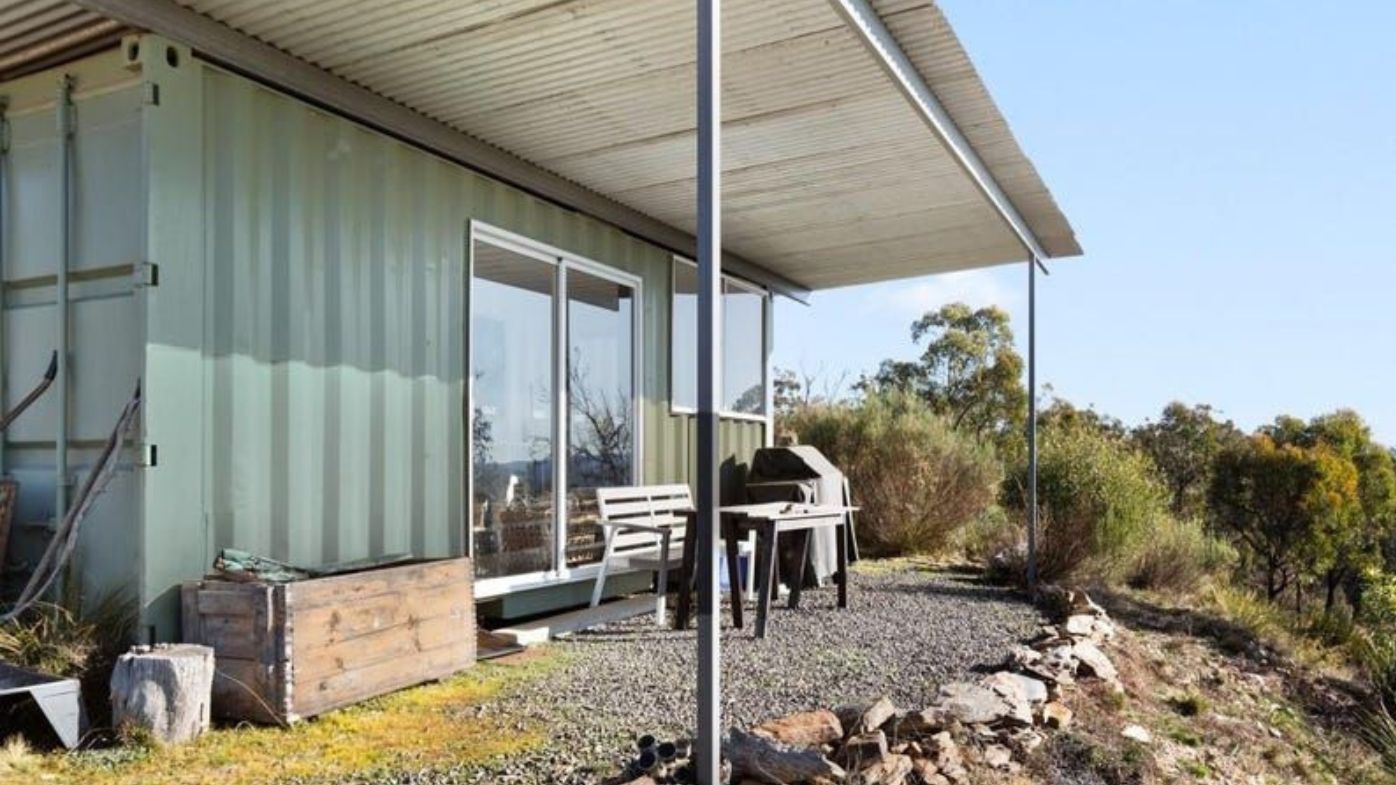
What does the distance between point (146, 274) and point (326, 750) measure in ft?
6.01

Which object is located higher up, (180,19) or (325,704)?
(180,19)

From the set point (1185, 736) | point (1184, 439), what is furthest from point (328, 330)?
point (1184, 439)

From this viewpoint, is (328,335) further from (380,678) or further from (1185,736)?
(1185,736)

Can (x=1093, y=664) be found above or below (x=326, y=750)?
below

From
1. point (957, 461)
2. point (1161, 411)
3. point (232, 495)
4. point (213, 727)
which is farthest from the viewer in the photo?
point (1161, 411)

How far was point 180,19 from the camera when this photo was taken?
3.48 metres

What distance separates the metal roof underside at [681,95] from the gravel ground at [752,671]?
2.63 m

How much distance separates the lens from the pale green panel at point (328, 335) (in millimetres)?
3732

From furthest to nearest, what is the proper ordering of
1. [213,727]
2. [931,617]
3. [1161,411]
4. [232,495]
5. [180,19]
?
[1161,411] < [931,617] < [232,495] < [180,19] < [213,727]

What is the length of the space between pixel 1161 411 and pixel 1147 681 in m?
19.0

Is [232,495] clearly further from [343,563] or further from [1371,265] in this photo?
[1371,265]

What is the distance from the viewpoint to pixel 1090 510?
775 cm

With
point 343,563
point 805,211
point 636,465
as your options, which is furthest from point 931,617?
point 343,563

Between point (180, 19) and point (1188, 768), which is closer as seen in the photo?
point (1188, 768)
